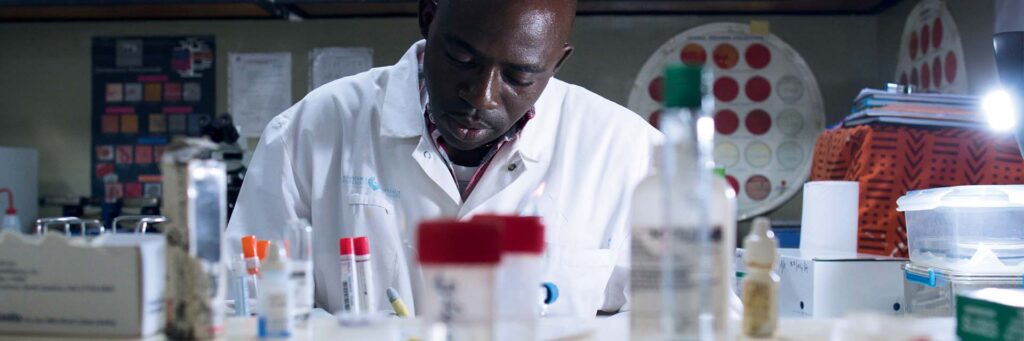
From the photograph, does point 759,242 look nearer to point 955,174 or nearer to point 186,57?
point 955,174

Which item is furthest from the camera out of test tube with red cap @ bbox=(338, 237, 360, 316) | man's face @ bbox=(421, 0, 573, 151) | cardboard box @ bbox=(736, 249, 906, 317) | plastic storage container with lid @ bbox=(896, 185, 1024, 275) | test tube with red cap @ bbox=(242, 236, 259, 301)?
cardboard box @ bbox=(736, 249, 906, 317)

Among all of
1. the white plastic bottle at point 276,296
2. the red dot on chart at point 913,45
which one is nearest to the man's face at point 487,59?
the white plastic bottle at point 276,296

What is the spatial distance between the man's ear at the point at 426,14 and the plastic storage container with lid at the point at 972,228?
0.99 m

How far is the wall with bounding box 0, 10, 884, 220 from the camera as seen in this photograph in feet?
9.75

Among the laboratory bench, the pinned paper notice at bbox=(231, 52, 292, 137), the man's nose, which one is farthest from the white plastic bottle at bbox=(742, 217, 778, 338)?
the pinned paper notice at bbox=(231, 52, 292, 137)

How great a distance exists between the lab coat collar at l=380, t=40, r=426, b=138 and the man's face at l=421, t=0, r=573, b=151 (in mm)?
129

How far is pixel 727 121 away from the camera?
3.01m

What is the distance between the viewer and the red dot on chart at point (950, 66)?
220 centimetres

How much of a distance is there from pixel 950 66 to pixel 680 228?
6.39ft

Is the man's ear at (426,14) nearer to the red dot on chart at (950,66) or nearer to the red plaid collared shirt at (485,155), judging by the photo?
the red plaid collared shirt at (485,155)

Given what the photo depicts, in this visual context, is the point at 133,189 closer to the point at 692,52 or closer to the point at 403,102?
the point at 403,102

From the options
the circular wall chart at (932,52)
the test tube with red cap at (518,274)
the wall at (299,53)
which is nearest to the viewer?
the test tube with red cap at (518,274)

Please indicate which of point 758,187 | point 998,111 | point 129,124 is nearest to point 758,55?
point 758,187

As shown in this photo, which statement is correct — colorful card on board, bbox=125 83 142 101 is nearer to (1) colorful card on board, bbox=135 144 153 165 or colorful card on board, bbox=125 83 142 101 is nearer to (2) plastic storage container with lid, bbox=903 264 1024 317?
(1) colorful card on board, bbox=135 144 153 165
